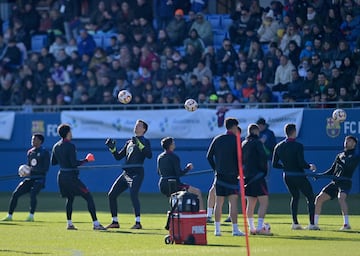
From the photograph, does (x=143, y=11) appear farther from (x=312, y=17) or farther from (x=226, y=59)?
(x=312, y=17)

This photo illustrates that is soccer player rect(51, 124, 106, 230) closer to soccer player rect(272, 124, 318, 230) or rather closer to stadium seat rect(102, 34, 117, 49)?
soccer player rect(272, 124, 318, 230)

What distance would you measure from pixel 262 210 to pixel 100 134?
497 inches

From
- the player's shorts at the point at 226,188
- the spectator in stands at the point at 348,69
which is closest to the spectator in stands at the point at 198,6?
the spectator in stands at the point at 348,69

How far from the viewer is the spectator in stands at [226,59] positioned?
32531 mm

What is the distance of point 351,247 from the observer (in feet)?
58.2

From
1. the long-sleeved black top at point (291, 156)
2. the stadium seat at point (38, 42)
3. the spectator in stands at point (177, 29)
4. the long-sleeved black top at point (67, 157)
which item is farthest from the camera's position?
the stadium seat at point (38, 42)

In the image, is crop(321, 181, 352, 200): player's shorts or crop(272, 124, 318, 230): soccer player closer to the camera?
crop(272, 124, 318, 230): soccer player

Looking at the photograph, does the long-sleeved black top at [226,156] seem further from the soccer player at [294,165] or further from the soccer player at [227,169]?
the soccer player at [294,165]

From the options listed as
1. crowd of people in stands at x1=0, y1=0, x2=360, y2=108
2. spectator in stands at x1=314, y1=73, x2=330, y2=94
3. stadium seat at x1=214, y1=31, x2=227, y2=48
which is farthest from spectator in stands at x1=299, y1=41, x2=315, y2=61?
stadium seat at x1=214, y1=31, x2=227, y2=48

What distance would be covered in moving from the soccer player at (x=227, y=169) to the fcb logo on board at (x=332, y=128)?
9588 mm

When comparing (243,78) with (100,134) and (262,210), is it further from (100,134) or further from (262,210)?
(262,210)

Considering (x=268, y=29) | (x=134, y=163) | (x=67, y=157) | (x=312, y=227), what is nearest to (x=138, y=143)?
(x=134, y=163)

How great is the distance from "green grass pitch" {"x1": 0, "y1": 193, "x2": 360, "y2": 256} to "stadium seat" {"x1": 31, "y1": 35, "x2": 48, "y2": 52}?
403 inches

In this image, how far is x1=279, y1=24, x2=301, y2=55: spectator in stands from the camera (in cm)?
3170
